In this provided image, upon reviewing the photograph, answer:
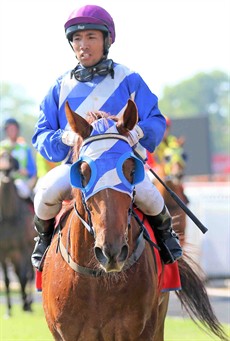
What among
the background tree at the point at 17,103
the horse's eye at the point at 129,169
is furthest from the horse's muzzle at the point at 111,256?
the background tree at the point at 17,103

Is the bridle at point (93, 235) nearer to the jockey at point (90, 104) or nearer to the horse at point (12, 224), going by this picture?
the jockey at point (90, 104)

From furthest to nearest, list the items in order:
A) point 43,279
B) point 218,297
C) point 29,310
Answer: point 218,297 → point 29,310 → point 43,279

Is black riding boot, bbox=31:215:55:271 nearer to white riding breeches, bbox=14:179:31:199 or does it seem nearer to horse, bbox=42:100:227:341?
horse, bbox=42:100:227:341

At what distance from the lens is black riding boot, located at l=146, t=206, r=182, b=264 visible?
662cm

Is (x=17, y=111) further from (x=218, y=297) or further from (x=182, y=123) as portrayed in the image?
(x=218, y=297)

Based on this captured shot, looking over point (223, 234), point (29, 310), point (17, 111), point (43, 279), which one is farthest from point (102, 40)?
point (17, 111)

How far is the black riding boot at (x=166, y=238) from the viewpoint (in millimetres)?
→ 6625

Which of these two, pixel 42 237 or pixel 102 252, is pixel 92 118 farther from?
pixel 42 237

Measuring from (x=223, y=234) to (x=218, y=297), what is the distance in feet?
7.60

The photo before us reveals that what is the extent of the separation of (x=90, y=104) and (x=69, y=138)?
0.67 m

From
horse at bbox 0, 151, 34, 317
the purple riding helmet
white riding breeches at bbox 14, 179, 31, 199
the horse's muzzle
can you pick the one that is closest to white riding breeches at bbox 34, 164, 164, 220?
the purple riding helmet

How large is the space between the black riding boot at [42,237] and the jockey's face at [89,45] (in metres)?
1.10

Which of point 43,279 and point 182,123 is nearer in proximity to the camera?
point 43,279

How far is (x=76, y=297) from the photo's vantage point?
5.93 meters
